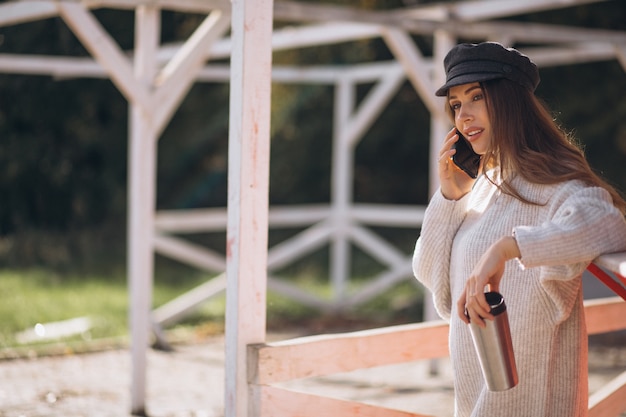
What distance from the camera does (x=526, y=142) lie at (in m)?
2.42

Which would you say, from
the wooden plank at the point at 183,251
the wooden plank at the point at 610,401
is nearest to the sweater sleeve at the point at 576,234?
the wooden plank at the point at 610,401

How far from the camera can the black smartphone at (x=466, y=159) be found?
2607mm

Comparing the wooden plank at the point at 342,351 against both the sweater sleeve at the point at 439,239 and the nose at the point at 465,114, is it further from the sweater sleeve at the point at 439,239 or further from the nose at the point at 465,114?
the nose at the point at 465,114

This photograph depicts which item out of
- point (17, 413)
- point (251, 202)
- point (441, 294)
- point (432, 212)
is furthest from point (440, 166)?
point (17, 413)

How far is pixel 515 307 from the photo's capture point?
2414 millimetres

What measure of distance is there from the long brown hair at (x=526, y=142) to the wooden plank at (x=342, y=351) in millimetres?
770

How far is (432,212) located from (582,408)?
2.15ft

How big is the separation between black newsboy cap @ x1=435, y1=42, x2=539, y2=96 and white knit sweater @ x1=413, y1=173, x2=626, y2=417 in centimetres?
28

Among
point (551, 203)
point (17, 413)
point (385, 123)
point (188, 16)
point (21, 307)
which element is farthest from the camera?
point (385, 123)

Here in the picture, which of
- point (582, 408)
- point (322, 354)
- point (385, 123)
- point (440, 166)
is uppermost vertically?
point (385, 123)

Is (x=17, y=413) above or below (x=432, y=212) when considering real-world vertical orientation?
below

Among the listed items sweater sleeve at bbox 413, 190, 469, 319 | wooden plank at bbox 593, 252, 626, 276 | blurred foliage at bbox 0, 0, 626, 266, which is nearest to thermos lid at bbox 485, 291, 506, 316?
wooden plank at bbox 593, 252, 626, 276

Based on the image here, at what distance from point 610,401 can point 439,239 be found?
1113mm

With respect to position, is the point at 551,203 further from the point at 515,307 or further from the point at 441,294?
the point at 441,294
